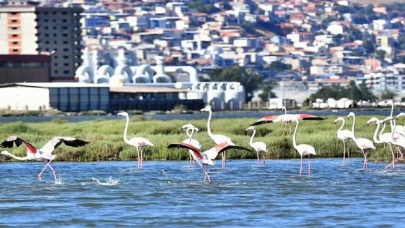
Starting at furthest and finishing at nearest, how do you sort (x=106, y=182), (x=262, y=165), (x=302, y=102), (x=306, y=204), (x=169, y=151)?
1. (x=302, y=102)
2. (x=169, y=151)
3. (x=262, y=165)
4. (x=106, y=182)
5. (x=306, y=204)

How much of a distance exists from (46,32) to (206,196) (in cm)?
16134

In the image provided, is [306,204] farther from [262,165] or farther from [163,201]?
[262,165]

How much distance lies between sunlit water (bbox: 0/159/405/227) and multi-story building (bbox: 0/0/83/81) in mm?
150646

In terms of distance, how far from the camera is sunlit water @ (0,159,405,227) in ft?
82.2

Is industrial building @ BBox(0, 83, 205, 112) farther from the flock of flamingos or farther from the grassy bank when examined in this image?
the flock of flamingos

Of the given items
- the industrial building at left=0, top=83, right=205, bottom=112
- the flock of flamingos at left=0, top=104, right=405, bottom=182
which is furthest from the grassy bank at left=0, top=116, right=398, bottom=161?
the industrial building at left=0, top=83, right=205, bottom=112

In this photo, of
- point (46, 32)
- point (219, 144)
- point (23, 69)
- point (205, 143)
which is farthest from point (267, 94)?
point (219, 144)

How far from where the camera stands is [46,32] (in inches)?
7402

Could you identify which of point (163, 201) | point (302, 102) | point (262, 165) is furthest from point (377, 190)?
point (302, 102)

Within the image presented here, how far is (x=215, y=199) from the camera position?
27.9 metres

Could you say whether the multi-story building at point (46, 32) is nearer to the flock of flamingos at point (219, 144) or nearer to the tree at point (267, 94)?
the tree at point (267, 94)

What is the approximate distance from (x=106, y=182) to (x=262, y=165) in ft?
18.7

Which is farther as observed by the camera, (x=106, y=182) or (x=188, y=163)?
(x=188, y=163)

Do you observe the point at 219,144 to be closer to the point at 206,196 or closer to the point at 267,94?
the point at 206,196
